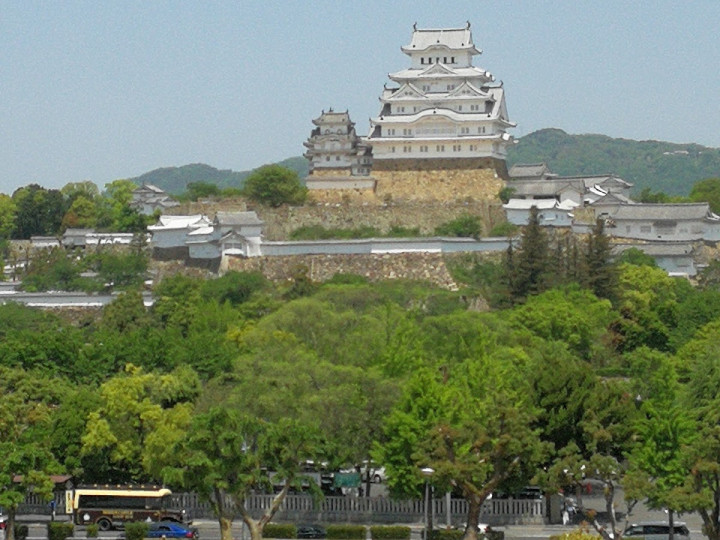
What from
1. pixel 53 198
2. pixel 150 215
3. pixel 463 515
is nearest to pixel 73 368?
pixel 463 515

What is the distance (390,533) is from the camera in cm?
3822

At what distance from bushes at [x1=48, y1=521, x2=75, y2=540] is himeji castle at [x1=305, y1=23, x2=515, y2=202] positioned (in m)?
33.3

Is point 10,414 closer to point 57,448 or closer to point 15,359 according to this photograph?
point 57,448

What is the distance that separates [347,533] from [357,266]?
90.0 feet

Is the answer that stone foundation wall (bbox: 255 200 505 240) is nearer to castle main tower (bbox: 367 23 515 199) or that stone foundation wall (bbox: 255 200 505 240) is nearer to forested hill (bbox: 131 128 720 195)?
castle main tower (bbox: 367 23 515 199)

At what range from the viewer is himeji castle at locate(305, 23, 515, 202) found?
70062 millimetres

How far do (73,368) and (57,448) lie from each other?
347 inches

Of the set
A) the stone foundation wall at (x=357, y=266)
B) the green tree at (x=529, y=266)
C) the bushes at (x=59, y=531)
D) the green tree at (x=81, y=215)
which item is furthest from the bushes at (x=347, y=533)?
the green tree at (x=81, y=215)

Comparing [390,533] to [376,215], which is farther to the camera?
[376,215]

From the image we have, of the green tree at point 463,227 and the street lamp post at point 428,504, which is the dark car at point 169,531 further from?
the green tree at point 463,227

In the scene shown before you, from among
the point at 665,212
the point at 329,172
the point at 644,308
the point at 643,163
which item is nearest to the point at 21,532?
the point at 644,308

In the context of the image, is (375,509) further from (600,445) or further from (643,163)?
(643,163)

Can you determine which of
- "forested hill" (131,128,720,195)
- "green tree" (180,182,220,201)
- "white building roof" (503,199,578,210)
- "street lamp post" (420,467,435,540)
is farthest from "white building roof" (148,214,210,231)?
"forested hill" (131,128,720,195)

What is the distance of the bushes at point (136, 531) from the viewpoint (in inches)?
1475
